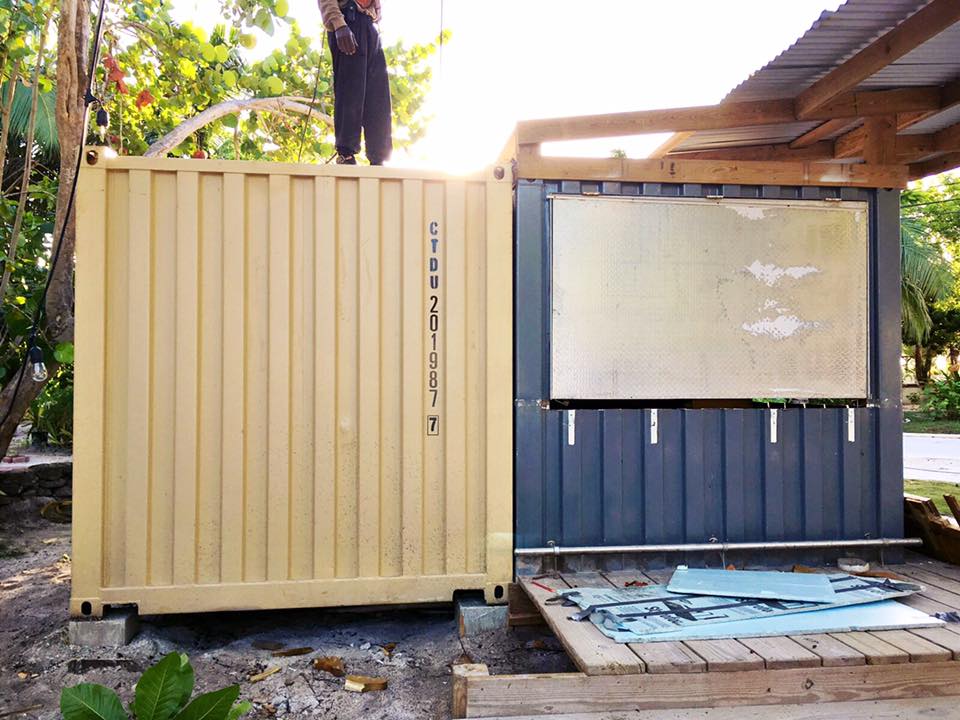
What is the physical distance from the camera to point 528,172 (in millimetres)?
3896

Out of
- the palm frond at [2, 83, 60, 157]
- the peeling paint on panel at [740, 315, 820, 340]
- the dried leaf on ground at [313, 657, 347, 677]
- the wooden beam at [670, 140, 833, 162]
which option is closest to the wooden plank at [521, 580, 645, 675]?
the dried leaf on ground at [313, 657, 347, 677]

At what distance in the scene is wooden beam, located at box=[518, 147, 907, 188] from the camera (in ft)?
12.8

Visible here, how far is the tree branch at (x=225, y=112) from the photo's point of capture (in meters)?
6.50

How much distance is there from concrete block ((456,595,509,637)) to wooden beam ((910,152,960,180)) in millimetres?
3943

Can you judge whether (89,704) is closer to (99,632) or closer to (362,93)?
(99,632)

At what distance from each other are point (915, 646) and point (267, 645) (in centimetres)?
308

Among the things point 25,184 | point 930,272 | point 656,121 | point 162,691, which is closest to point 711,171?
point 656,121

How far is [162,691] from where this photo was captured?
2.71 meters

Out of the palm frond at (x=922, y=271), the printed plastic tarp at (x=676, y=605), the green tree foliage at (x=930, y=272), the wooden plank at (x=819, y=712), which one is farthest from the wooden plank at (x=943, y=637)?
the palm frond at (x=922, y=271)

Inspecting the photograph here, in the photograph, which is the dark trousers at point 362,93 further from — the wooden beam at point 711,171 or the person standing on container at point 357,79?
the wooden beam at point 711,171

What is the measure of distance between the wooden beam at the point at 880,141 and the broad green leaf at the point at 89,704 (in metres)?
4.84

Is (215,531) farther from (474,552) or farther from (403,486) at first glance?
(474,552)

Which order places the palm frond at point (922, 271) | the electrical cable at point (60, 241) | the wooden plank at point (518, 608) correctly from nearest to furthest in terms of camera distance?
the wooden plank at point (518, 608) < the electrical cable at point (60, 241) < the palm frond at point (922, 271)

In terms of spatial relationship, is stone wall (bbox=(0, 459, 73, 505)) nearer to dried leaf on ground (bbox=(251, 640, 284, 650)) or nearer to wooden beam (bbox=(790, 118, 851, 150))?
dried leaf on ground (bbox=(251, 640, 284, 650))
